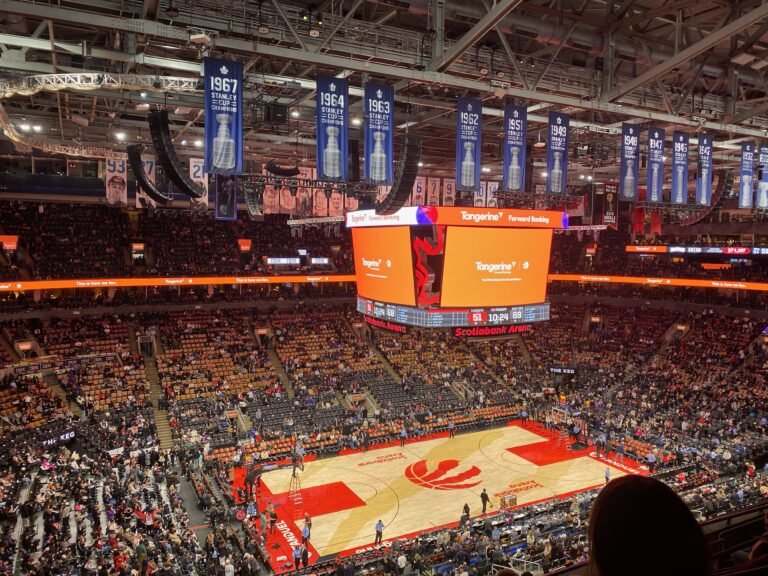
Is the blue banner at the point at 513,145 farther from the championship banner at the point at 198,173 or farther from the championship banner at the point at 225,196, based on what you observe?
the championship banner at the point at 198,173

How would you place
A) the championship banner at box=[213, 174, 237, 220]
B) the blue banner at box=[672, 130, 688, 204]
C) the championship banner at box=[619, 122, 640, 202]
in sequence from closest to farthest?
the championship banner at box=[619, 122, 640, 202]
the blue banner at box=[672, 130, 688, 204]
the championship banner at box=[213, 174, 237, 220]

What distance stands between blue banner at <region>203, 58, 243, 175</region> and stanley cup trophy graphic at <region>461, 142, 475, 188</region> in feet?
19.1

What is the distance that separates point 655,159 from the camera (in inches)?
665

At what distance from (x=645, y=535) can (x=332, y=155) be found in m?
12.1

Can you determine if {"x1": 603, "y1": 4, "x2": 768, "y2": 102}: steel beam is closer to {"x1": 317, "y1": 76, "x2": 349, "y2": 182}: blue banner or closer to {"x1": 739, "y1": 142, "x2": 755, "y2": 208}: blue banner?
{"x1": 739, "y1": 142, "x2": 755, "y2": 208}: blue banner

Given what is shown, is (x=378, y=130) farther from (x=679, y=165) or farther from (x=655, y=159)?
(x=679, y=165)

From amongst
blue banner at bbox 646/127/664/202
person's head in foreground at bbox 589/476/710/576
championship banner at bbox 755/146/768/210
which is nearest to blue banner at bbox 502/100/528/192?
blue banner at bbox 646/127/664/202

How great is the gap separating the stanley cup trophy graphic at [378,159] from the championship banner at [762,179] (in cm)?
1327

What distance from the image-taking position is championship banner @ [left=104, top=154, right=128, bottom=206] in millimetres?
21094

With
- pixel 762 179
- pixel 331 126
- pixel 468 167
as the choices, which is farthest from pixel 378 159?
pixel 762 179

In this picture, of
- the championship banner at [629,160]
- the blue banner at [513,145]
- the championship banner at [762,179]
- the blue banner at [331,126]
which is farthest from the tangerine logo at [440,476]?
the championship banner at [762,179]

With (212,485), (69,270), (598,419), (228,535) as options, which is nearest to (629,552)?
(228,535)

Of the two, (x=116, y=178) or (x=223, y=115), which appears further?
(x=116, y=178)

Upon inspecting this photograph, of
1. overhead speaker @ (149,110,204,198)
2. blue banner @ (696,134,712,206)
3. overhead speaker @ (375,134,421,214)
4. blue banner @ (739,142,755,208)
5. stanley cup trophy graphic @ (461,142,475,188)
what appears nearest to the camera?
overhead speaker @ (149,110,204,198)
